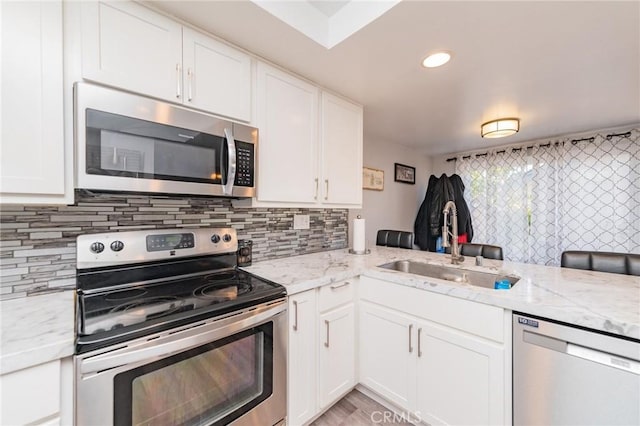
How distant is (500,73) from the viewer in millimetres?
1617

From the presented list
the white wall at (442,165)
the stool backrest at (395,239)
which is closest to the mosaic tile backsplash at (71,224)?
the stool backrest at (395,239)

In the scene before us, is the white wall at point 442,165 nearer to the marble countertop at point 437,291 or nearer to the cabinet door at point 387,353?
the marble countertop at point 437,291

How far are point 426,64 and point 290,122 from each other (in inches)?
34.8

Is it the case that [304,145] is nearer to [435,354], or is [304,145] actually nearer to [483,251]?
[435,354]

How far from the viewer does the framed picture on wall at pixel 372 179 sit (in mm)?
3045

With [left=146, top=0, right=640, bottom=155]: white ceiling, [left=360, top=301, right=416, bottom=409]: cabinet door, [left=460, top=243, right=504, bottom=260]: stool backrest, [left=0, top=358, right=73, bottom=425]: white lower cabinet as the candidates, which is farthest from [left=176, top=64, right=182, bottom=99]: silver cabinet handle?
[left=460, top=243, right=504, bottom=260]: stool backrest

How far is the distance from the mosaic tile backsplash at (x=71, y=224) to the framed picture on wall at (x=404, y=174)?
7.91 feet

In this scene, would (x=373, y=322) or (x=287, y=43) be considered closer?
(x=287, y=43)

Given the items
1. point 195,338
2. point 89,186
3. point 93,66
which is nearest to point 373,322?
point 195,338

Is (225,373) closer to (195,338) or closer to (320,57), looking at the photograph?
(195,338)

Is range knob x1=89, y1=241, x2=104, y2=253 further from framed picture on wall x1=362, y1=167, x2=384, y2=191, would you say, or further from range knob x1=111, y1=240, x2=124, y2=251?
framed picture on wall x1=362, y1=167, x2=384, y2=191

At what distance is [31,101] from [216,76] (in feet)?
2.30

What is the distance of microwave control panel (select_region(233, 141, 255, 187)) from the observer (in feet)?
4.30

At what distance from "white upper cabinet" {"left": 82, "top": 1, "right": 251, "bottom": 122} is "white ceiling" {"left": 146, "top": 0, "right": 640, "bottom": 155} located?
0.09m
